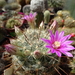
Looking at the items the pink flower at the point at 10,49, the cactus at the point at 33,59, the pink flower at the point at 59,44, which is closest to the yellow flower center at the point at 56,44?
the pink flower at the point at 59,44

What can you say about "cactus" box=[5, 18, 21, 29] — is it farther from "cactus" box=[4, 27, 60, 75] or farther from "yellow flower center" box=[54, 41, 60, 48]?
"yellow flower center" box=[54, 41, 60, 48]

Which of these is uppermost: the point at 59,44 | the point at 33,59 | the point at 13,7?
the point at 13,7

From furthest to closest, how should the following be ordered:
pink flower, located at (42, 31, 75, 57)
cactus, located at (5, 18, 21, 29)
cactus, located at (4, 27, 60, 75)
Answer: cactus, located at (5, 18, 21, 29) → cactus, located at (4, 27, 60, 75) → pink flower, located at (42, 31, 75, 57)

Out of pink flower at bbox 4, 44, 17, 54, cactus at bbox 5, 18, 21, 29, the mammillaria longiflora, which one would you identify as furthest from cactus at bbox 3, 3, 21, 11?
pink flower at bbox 4, 44, 17, 54

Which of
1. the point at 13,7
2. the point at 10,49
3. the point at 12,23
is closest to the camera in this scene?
the point at 10,49

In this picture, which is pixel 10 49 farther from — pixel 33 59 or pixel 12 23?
pixel 12 23

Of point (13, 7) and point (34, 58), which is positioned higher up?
point (13, 7)

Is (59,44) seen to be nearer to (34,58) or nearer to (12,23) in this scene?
(34,58)

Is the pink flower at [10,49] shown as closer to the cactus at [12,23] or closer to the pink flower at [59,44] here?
the pink flower at [59,44]

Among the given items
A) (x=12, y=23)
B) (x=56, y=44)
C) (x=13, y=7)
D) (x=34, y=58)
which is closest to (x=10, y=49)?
(x=34, y=58)

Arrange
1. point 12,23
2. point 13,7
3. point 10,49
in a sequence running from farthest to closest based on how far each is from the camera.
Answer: point 13,7, point 12,23, point 10,49

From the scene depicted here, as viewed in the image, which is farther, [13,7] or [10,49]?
[13,7]
